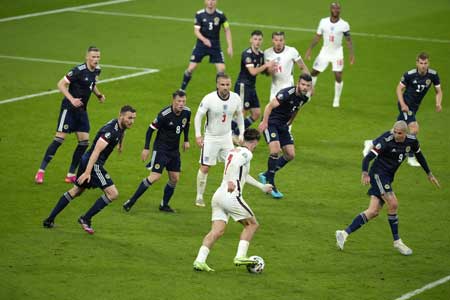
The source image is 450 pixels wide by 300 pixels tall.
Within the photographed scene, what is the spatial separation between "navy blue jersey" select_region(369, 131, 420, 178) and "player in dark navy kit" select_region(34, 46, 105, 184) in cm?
633

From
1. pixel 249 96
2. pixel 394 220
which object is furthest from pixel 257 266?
pixel 249 96

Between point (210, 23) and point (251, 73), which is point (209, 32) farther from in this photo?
point (251, 73)

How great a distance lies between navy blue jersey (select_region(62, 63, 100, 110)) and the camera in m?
20.3

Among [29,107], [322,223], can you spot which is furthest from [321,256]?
[29,107]

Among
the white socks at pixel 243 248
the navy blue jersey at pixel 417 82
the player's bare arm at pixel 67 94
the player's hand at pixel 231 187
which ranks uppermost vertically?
the navy blue jersey at pixel 417 82

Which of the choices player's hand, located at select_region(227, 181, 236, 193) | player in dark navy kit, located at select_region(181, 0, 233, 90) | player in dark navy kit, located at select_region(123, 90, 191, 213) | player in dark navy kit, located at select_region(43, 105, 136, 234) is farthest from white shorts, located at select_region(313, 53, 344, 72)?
player's hand, located at select_region(227, 181, 236, 193)

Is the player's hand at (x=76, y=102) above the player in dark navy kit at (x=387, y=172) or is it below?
above

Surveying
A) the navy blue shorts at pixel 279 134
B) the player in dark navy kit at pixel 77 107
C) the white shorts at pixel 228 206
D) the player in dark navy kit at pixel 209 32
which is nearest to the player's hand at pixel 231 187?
the white shorts at pixel 228 206

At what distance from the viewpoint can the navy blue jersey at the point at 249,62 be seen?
23.2 meters

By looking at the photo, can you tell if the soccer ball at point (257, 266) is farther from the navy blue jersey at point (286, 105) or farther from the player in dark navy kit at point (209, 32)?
the player in dark navy kit at point (209, 32)

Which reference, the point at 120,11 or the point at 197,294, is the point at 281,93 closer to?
the point at 197,294

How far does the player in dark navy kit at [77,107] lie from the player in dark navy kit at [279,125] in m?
3.58

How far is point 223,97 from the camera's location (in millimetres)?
19297

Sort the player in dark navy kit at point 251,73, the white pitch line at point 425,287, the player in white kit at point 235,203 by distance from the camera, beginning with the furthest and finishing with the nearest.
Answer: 1. the player in dark navy kit at point 251,73
2. the player in white kit at point 235,203
3. the white pitch line at point 425,287
